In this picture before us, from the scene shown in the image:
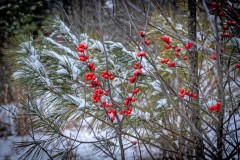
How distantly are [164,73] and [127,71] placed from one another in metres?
0.51

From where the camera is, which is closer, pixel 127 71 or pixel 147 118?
pixel 147 118

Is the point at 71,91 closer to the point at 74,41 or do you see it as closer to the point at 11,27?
the point at 74,41

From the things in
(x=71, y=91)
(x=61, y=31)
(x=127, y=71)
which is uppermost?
(x=61, y=31)

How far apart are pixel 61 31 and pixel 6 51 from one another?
581 mm

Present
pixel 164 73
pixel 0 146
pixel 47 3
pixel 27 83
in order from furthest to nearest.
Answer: pixel 47 3 → pixel 0 146 → pixel 164 73 → pixel 27 83

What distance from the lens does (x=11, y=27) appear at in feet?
20.0

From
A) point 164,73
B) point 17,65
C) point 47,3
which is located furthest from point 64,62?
point 47,3

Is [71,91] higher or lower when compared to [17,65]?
lower

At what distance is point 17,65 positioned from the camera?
5.85ft

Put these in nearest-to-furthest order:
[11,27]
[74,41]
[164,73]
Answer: [74,41] → [164,73] → [11,27]

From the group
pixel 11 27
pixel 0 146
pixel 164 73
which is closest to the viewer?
pixel 164 73

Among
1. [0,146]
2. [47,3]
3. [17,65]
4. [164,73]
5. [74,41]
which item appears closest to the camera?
[17,65]

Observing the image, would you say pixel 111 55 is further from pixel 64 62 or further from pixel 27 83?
pixel 27 83

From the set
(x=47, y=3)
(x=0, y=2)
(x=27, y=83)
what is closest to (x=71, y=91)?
(x=27, y=83)
